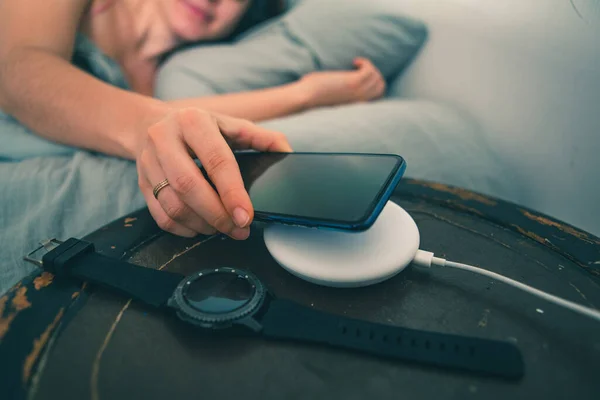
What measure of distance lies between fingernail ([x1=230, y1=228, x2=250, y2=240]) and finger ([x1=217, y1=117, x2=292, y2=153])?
14 cm

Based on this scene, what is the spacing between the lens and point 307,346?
1.00 feet

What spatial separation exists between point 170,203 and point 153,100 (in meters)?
0.23

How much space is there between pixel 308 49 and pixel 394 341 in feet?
2.37

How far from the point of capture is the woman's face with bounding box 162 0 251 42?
881 millimetres

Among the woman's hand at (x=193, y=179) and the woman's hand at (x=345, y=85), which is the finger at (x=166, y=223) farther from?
the woman's hand at (x=345, y=85)

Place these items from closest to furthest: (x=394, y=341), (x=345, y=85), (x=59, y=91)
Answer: (x=394, y=341) → (x=59, y=91) → (x=345, y=85)

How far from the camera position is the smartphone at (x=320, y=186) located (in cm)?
36

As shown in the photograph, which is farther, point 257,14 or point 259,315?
point 257,14

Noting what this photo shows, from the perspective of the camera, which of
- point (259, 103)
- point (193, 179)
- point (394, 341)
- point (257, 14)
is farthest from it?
point (257, 14)

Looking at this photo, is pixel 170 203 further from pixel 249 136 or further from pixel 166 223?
pixel 249 136

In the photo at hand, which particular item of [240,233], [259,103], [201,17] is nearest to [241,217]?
[240,233]

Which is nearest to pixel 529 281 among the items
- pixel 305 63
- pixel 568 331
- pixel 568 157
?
pixel 568 331

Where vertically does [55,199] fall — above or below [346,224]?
below

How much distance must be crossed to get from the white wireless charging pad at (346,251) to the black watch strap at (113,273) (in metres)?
0.10
